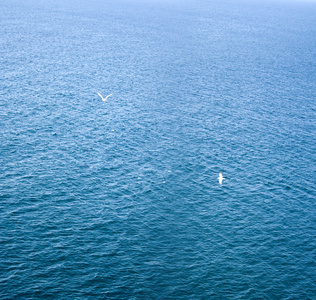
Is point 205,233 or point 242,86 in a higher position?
point 242,86

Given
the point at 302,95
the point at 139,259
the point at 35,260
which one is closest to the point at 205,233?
the point at 139,259

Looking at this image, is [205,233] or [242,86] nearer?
[205,233]

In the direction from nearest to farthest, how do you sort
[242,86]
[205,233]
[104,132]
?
[205,233]
[104,132]
[242,86]

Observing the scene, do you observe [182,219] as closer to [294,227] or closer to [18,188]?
[294,227]

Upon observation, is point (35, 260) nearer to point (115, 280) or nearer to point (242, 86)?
point (115, 280)

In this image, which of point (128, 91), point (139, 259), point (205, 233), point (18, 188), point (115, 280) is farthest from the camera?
point (128, 91)

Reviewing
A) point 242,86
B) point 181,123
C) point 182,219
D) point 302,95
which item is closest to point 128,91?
point 181,123
